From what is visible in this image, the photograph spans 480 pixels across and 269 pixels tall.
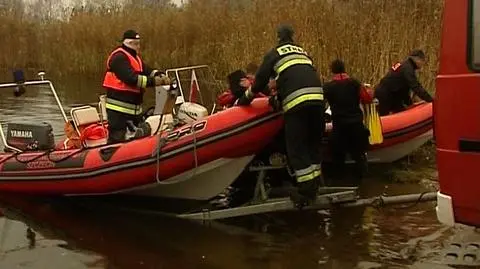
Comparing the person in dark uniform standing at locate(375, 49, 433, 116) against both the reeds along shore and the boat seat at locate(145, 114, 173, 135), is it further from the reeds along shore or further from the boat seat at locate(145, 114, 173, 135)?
the boat seat at locate(145, 114, 173, 135)

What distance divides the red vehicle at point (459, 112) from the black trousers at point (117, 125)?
13.0 feet

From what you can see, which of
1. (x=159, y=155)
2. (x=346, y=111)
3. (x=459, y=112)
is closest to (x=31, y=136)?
(x=159, y=155)

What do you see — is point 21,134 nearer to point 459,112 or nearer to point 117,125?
point 117,125

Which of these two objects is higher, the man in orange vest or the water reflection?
the man in orange vest

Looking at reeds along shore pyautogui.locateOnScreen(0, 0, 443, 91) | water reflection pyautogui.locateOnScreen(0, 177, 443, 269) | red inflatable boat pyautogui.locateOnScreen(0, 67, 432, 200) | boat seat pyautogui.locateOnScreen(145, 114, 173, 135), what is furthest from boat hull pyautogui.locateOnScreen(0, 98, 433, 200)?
reeds along shore pyautogui.locateOnScreen(0, 0, 443, 91)

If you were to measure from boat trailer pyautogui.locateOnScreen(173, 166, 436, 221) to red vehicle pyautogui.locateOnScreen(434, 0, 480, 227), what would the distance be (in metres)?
1.73

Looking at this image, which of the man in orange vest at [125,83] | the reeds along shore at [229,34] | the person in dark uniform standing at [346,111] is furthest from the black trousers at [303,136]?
the reeds along shore at [229,34]

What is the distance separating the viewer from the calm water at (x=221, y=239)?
5.70 m

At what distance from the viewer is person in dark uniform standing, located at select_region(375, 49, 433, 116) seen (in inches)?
340

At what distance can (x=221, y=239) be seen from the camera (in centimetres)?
637

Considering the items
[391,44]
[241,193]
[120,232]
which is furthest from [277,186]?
[391,44]

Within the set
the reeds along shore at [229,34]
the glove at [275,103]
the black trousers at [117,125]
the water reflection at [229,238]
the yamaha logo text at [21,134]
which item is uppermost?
the reeds along shore at [229,34]

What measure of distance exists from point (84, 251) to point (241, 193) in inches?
84.3

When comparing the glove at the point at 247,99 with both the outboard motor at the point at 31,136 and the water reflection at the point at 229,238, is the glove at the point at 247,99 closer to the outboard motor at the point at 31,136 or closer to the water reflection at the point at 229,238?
the water reflection at the point at 229,238
